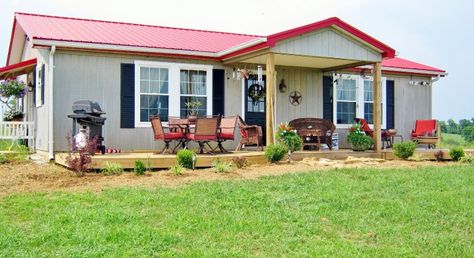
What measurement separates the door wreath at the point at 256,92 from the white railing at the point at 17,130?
17.9 ft

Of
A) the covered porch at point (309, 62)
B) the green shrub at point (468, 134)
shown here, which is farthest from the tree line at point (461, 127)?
the covered porch at point (309, 62)

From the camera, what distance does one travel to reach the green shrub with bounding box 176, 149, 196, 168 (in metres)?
8.75

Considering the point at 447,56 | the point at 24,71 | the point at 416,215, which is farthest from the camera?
the point at 447,56

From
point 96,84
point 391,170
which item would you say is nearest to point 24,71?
point 96,84

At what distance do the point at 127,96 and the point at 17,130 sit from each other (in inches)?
125

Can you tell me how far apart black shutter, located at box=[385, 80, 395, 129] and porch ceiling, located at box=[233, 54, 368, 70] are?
2.60 m

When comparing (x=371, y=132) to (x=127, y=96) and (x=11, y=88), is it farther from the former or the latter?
(x=11, y=88)

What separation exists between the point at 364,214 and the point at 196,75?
709cm

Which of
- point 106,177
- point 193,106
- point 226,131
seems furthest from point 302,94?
point 106,177

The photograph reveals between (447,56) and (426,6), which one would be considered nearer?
(426,6)

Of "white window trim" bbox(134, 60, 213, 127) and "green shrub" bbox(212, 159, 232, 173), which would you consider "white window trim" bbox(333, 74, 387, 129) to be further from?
"green shrub" bbox(212, 159, 232, 173)

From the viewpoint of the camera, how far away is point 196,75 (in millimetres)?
11672

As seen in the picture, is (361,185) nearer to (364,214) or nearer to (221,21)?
(364,214)

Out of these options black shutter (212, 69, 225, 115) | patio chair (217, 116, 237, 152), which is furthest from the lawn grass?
black shutter (212, 69, 225, 115)
